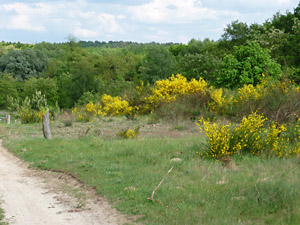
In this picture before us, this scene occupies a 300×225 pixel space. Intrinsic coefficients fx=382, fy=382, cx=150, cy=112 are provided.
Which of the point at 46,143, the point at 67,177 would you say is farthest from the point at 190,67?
the point at 67,177

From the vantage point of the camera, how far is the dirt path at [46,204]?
676 centimetres

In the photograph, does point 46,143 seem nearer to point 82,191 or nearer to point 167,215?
point 82,191

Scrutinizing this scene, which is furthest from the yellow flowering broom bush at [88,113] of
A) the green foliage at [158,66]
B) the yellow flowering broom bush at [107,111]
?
the green foliage at [158,66]

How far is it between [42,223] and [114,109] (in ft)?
63.3

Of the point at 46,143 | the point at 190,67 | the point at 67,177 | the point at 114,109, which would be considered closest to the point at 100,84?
the point at 190,67

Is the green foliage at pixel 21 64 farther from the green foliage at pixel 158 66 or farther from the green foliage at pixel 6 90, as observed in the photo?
the green foliage at pixel 158 66

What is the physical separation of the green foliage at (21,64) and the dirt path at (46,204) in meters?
69.8

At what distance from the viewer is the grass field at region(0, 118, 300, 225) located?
6.45 metres

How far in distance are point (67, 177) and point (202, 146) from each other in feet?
13.3

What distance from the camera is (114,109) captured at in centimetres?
2575

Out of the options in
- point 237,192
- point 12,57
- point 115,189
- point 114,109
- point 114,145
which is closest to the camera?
point 237,192

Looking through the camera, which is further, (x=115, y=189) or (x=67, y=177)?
(x=67, y=177)

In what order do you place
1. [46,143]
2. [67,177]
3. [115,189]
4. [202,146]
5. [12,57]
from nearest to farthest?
[115,189]
[67,177]
[202,146]
[46,143]
[12,57]

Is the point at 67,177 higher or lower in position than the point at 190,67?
lower
